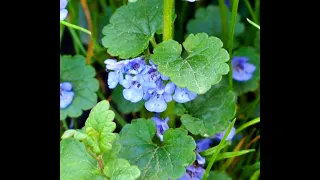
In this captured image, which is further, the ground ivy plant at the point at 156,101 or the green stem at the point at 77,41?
the green stem at the point at 77,41

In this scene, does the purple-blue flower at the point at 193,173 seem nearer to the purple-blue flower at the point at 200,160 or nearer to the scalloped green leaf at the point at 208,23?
the purple-blue flower at the point at 200,160

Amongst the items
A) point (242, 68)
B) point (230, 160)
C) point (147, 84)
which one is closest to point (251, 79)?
point (242, 68)

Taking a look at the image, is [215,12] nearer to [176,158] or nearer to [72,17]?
[72,17]

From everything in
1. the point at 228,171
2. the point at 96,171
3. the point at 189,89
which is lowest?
the point at 228,171

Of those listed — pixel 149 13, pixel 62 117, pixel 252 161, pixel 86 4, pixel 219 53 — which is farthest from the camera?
pixel 86 4

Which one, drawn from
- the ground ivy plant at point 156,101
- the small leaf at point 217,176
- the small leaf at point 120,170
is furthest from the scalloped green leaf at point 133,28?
the small leaf at point 217,176

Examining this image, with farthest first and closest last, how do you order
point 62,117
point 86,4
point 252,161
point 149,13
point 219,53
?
1. point 86,4
2. point 252,161
3. point 62,117
4. point 149,13
5. point 219,53

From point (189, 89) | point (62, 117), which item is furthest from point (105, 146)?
point (62, 117)
